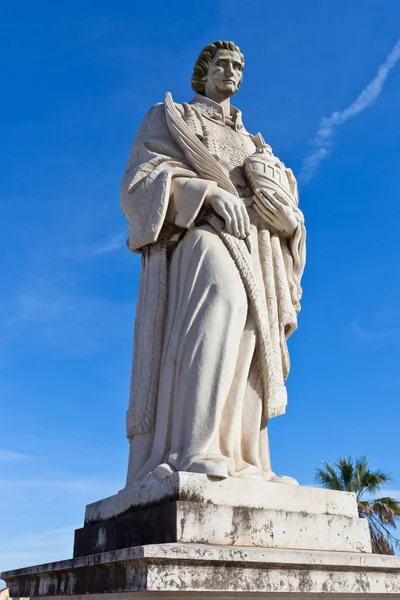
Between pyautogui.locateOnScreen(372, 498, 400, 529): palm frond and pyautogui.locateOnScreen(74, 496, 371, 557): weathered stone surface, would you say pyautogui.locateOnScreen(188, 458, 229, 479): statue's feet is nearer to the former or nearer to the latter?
pyautogui.locateOnScreen(74, 496, 371, 557): weathered stone surface

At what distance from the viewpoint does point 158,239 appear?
5527 millimetres

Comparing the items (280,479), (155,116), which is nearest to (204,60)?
(155,116)

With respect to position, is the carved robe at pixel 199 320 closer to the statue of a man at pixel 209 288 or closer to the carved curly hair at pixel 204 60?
the statue of a man at pixel 209 288

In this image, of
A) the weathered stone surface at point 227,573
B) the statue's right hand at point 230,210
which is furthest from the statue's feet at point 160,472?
the statue's right hand at point 230,210

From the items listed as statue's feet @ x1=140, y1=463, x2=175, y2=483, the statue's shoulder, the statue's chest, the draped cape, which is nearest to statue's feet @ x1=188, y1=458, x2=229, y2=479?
statue's feet @ x1=140, y1=463, x2=175, y2=483

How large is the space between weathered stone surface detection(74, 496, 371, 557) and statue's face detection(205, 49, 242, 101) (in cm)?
403

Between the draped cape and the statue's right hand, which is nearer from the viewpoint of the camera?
the draped cape

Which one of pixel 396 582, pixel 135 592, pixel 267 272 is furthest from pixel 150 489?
pixel 267 272

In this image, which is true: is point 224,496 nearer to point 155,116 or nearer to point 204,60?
point 155,116

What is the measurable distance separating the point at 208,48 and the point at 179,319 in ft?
9.92

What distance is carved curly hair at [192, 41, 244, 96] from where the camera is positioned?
6434 millimetres

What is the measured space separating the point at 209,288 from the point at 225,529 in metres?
1.77

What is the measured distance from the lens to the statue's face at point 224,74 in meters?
6.43

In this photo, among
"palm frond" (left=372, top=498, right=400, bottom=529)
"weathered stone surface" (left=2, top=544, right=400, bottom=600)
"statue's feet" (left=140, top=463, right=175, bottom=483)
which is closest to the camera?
"weathered stone surface" (left=2, top=544, right=400, bottom=600)
